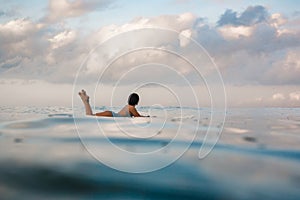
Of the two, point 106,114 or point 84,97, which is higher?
A: point 84,97

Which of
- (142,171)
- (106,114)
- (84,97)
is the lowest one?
(142,171)

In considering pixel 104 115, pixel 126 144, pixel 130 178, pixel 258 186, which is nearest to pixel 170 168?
pixel 130 178

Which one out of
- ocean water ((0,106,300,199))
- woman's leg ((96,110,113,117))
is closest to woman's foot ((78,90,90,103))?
woman's leg ((96,110,113,117))

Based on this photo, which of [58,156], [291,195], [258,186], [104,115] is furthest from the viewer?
[104,115]

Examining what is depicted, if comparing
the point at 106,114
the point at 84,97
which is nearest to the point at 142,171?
the point at 106,114

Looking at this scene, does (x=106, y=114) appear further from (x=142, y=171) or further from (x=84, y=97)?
(x=142, y=171)

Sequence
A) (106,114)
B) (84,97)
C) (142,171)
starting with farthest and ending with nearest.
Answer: (84,97) < (106,114) < (142,171)

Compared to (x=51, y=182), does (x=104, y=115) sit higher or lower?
higher

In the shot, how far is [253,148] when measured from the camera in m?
5.93

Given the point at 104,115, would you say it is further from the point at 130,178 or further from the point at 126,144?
the point at 130,178

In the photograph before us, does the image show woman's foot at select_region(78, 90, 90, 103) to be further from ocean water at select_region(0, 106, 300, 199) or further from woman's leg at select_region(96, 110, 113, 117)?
ocean water at select_region(0, 106, 300, 199)

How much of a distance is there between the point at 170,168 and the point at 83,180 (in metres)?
1.15

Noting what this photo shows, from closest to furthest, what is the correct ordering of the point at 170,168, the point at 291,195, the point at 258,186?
the point at 291,195
the point at 258,186
the point at 170,168

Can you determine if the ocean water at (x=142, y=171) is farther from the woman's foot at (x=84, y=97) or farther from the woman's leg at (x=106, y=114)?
the woman's foot at (x=84, y=97)
